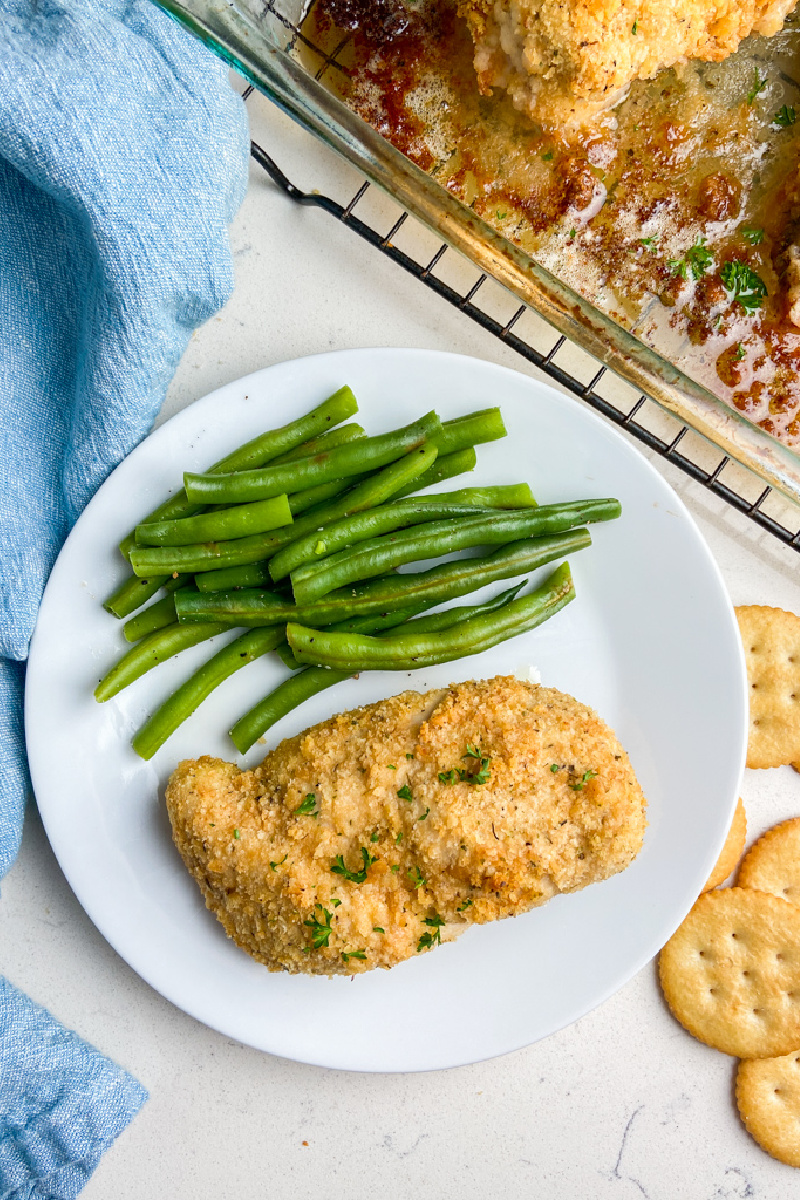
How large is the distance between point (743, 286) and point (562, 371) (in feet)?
2.22

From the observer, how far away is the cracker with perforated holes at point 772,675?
3314 millimetres

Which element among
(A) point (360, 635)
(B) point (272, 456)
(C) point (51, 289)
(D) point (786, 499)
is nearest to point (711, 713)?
(D) point (786, 499)

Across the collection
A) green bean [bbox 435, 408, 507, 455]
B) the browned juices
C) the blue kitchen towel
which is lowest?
the blue kitchen towel

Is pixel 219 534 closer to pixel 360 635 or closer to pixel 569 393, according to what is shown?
pixel 360 635

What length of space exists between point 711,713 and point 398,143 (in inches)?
88.4

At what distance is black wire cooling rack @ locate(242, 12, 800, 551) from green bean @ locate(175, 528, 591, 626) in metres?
0.47

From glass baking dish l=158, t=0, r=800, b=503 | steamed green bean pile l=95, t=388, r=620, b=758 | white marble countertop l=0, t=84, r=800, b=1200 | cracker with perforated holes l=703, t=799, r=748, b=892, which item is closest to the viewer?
glass baking dish l=158, t=0, r=800, b=503

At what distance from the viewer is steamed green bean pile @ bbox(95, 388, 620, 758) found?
2.87 m

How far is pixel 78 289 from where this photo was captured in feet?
9.82

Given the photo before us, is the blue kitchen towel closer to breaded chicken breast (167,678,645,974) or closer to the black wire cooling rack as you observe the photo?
breaded chicken breast (167,678,645,974)

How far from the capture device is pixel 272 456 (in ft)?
9.75

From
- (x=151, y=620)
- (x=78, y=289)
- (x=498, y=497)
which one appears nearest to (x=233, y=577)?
(x=151, y=620)

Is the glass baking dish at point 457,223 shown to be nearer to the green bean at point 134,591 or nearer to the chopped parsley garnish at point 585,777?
the chopped parsley garnish at point 585,777

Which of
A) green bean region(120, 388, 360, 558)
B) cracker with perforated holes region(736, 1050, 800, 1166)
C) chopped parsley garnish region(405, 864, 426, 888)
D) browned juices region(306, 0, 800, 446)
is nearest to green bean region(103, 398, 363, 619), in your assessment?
green bean region(120, 388, 360, 558)
